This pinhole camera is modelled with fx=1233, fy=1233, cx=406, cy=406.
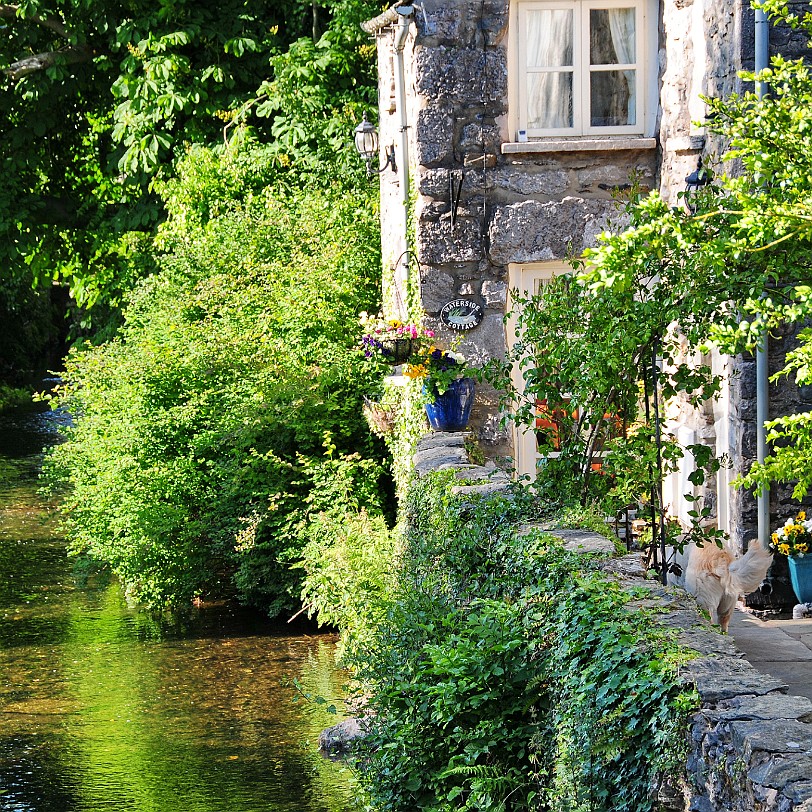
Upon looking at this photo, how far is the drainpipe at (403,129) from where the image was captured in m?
10.5

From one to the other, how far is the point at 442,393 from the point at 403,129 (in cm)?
335

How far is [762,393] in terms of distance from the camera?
825cm

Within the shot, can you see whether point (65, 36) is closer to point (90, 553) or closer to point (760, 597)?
point (90, 553)

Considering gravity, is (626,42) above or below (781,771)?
above

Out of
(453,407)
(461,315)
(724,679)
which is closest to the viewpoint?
(724,679)

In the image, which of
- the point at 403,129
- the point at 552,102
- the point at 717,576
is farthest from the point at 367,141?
the point at 717,576

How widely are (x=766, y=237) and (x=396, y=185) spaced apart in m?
6.79

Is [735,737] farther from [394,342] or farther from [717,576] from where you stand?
[394,342]

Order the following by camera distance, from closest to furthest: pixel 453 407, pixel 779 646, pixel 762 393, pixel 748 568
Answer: pixel 748 568, pixel 779 646, pixel 762 393, pixel 453 407

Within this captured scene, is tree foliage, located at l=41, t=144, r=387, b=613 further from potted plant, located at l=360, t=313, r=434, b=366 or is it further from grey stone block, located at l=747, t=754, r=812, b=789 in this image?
grey stone block, located at l=747, t=754, r=812, b=789

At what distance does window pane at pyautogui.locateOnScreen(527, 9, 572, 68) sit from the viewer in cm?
1051

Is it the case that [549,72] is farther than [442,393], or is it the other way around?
[549,72]

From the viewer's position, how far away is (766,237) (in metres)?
→ 5.41

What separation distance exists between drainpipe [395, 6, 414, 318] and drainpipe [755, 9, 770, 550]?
3294mm
